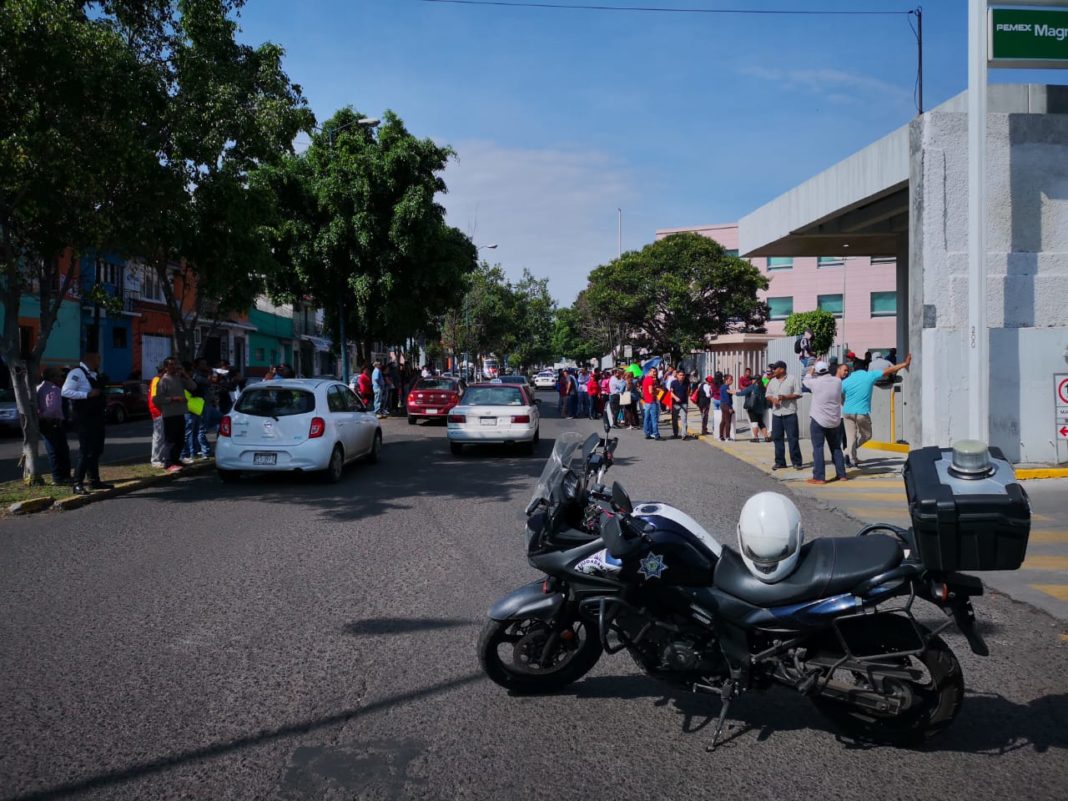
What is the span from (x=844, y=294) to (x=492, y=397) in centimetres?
3992

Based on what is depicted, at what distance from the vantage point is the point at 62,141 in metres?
10.1

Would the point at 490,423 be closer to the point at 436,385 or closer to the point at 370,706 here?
the point at 436,385

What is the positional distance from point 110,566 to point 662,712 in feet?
17.3

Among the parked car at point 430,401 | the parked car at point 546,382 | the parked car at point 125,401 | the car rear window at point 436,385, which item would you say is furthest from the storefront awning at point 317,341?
the parked car at point 430,401

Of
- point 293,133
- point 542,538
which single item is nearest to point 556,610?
point 542,538

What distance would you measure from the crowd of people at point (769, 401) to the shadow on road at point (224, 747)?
112 inches

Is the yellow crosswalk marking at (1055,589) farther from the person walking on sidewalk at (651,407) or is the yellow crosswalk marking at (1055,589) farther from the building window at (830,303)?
the building window at (830,303)

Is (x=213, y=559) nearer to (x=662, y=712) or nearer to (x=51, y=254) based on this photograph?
(x=662, y=712)

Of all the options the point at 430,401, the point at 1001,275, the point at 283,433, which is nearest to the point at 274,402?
the point at 283,433

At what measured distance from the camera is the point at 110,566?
293 inches

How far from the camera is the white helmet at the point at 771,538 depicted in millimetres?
3846

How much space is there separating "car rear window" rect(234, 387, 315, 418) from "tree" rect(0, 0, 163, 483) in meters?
2.70

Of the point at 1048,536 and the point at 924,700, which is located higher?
the point at 924,700

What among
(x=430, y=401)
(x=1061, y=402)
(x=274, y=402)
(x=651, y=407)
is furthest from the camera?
(x=430, y=401)
